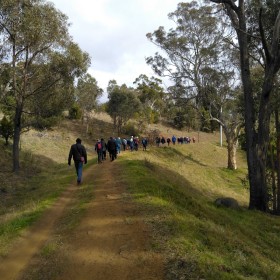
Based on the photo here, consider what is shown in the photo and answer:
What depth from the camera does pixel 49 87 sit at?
22.1m

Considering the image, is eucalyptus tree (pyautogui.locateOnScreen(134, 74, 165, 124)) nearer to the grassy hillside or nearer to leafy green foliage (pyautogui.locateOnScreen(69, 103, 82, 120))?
leafy green foliage (pyautogui.locateOnScreen(69, 103, 82, 120))

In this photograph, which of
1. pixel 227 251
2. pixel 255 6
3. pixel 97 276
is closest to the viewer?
pixel 97 276

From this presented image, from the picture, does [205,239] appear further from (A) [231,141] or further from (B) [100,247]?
(A) [231,141]

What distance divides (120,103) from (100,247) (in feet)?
158

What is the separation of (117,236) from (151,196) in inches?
125

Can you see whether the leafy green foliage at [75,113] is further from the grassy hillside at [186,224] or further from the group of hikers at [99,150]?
the grassy hillside at [186,224]

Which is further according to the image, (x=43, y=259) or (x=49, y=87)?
(x=49, y=87)

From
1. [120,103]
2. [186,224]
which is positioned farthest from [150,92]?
[186,224]

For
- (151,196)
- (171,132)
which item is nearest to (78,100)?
(171,132)

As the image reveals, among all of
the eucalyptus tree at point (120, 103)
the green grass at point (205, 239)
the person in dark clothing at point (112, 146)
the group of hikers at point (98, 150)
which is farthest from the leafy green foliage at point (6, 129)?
the eucalyptus tree at point (120, 103)

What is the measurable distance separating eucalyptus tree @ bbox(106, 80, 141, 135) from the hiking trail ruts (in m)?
44.9

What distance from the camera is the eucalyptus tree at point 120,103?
54.1 meters

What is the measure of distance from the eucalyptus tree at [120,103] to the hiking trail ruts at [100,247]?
147 ft

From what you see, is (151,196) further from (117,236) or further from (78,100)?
(78,100)
